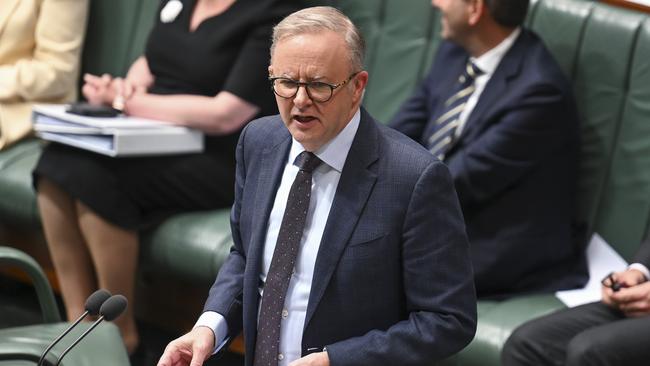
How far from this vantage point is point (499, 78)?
3504 millimetres

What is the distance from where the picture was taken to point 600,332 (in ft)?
9.70

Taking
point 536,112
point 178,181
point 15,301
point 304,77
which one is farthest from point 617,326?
point 15,301

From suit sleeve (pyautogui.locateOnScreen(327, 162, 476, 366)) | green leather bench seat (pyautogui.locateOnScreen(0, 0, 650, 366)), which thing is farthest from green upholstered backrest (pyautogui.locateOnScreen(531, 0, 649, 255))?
suit sleeve (pyautogui.locateOnScreen(327, 162, 476, 366))

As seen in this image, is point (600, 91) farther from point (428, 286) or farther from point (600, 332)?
point (428, 286)

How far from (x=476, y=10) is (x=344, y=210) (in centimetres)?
157

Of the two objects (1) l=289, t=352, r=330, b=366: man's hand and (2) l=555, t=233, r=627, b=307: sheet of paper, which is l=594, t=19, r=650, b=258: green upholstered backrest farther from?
(1) l=289, t=352, r=330, b=366: man's hand

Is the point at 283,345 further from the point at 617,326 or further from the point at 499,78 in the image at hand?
the point at 499,78

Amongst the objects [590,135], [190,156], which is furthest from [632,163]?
[190,156]

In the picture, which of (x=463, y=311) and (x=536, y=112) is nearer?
(x=463, y=311)

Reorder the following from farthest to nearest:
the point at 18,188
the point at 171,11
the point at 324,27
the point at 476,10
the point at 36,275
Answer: the point at 18,188 → the point at 171,11 → the point at 476,10 → the point at 36,275 → the point at 324,27

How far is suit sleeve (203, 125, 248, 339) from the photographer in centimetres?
225

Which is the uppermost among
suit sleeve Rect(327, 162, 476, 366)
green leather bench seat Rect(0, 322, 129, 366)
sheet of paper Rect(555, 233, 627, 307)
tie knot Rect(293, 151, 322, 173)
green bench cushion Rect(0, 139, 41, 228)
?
tie knot Rect(293, 151, 322, 173)

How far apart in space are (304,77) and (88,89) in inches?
87.8

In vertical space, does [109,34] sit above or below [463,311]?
below
